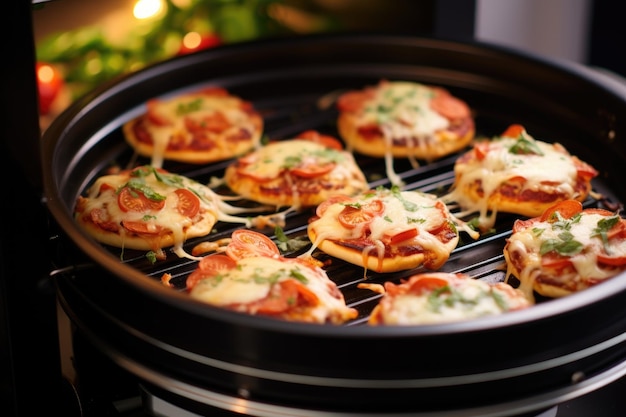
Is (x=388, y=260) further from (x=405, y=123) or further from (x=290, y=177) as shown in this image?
(x=405, y=123)

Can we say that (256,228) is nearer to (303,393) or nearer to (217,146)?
(217,146)

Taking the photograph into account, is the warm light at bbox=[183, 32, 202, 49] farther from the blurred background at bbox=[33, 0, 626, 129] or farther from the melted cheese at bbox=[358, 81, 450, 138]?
the melted cheese at bbox=[358, 81, 450, 138]

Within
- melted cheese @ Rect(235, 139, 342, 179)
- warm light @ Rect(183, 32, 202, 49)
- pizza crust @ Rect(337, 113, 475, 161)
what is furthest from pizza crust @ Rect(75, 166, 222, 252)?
warm light @ Rect(183, 32, 202, 49)

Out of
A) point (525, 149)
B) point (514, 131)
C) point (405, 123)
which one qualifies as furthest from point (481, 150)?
point (405, 123)

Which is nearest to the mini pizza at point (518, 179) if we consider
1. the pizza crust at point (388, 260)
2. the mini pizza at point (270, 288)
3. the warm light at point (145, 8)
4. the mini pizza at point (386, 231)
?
the mini pizza at point (386, 231)

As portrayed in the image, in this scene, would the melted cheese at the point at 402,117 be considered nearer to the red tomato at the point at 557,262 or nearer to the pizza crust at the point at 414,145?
the pizza crust at the point at 414,145
